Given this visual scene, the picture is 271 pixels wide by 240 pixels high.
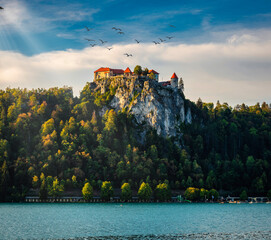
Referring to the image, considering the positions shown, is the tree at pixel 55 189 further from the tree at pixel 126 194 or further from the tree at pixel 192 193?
A: the tree at pixel 192 193

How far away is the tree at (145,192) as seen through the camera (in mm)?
148125

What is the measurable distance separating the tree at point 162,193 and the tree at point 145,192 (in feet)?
13.8

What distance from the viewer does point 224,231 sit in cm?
7006

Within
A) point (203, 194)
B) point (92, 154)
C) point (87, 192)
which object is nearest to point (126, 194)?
point (87, 192)

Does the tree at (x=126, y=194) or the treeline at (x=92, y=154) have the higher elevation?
the treeline at (x=92, y=154)

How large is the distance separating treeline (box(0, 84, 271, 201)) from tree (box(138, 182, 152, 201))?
503 inches

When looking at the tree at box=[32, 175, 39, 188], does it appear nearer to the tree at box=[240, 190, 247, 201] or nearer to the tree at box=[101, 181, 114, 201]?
the tree at box=[101, 181, 114, 201]

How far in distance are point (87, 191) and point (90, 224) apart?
220ft

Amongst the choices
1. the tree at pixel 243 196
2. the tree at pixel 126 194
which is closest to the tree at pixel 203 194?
the tree at pixel 243 196

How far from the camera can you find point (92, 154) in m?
175

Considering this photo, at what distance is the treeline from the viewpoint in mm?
155625

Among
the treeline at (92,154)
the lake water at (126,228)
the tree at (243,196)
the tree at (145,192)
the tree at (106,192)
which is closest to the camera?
the lake water at (126,228)

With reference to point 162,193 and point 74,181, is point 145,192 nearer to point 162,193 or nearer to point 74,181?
point 162,193

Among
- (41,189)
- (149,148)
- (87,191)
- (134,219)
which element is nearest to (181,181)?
(149,148)
